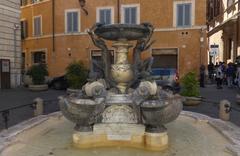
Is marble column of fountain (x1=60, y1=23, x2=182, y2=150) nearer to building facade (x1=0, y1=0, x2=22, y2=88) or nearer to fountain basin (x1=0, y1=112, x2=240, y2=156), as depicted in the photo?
fountain basin (x1=0, y1=112, x2=240, y2=156)

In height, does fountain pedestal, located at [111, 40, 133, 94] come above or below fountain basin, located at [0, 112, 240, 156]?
above

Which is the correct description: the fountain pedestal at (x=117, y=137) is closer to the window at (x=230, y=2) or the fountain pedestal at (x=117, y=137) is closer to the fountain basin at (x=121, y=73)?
the fountain basin at (x=121, y=73)

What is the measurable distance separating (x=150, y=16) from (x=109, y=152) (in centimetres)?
2163

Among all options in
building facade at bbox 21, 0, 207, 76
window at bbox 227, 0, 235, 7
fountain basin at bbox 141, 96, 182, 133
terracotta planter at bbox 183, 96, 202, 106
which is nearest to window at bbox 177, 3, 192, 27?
building facade at bbox 21, 0, 207, 76

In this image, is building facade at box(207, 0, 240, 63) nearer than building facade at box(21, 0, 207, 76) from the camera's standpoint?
No

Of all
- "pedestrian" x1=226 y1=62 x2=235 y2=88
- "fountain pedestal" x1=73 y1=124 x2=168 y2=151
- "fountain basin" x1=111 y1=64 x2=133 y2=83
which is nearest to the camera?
"fountain pedestal" x1=73 y1=124 x2=168 y2=151

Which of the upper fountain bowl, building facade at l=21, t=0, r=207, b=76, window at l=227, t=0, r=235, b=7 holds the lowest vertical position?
the upper fountain bowl

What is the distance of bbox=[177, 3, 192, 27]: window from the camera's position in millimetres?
25266

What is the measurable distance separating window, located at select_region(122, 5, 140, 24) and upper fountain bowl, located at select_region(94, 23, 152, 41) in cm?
1967

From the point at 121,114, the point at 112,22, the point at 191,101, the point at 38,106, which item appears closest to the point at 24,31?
the point at 112,22

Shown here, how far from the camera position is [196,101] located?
12633 millimetres

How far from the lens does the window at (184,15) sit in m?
25.3

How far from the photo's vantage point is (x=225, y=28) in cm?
2941

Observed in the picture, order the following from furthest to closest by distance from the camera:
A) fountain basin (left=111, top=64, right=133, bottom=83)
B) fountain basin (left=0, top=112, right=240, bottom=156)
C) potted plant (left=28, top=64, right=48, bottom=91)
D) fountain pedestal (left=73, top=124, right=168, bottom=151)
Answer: potted plant (left=28, top=64, right=48, bottom=91), fountain basin (left=111, top=64, right=133, bottom=83), fountain pedestal (left=73, top=124, right=168, bottom=151), fountain basin (left=0, top=112, right=240, bottom=156)
